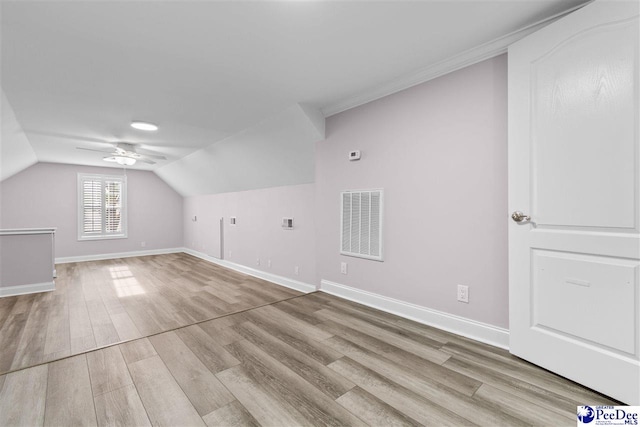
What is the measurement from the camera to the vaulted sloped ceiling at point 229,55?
5.40 feet

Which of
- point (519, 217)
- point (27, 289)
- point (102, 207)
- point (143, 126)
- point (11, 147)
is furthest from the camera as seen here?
point (102, 207)

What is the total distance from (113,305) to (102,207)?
4.57 meters

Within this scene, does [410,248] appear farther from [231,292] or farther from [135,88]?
[135,88]

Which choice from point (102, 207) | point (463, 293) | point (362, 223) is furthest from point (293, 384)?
point (102, 207)

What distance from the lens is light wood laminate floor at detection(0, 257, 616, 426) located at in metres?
1.41

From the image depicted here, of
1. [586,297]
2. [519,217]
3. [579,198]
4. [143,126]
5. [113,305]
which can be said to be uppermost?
[143,126]

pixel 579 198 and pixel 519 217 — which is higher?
pixel 579 198

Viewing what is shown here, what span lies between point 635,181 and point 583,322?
0.81 m

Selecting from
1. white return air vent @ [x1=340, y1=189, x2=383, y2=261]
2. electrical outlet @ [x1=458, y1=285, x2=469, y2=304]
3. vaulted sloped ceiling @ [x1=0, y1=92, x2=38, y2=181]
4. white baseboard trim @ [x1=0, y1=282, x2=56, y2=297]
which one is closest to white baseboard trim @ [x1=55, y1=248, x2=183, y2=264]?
vaulted sloped ceiling @ [x1=0, y1=92, x2=38, y2=181]

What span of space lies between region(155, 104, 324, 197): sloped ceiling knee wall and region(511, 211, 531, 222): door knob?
7.20 ft

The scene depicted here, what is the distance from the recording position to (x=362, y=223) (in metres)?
3.02

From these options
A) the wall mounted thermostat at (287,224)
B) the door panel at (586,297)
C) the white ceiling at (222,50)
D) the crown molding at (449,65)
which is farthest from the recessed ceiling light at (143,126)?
the door panel at (586,297)

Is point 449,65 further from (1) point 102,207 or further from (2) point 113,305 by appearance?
(1) point 102,207

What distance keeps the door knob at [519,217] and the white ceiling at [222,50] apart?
1.23m
